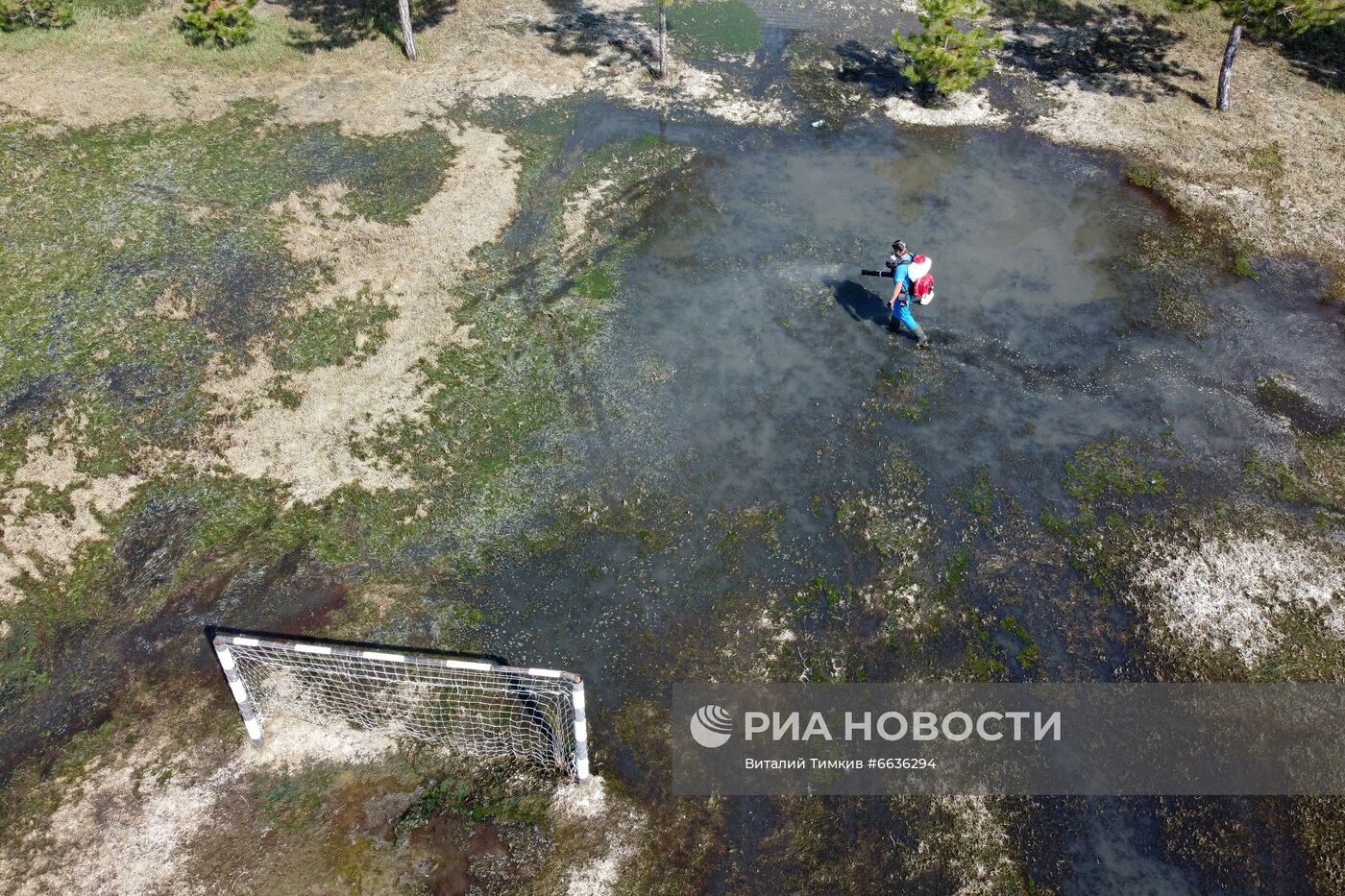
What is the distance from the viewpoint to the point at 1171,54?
2445cm

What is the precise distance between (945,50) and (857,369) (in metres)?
11.2

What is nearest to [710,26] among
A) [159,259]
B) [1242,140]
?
[1242,140]

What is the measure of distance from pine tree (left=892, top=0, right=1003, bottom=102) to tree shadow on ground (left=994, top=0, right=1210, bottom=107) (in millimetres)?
3291

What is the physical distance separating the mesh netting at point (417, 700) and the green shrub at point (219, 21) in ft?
63.7

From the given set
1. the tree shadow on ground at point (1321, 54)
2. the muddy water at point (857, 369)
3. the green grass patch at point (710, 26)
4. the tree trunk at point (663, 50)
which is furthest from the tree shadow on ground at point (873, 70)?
the tree shadow on ground at point (1321, 54)

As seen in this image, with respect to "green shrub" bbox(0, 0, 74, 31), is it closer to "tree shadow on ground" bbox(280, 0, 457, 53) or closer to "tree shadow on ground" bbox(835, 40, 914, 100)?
"tree shadow on ground" bbox(280, 0, 457, 53)

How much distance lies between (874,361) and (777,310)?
2.25 m

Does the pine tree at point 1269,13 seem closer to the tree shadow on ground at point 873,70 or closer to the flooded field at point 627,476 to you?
the flooded field at point 627,476

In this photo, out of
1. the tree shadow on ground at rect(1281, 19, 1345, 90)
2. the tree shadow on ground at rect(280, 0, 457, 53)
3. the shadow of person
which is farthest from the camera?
the tree shadow on ground at rect(280, 0, 457, 53)

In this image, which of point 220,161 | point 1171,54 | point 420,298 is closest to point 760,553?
point 420,298

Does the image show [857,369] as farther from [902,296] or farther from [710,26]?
[710,26]

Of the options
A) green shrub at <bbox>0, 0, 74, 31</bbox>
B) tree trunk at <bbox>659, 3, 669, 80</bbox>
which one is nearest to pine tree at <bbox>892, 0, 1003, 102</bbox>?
tree trunk at <bbox>659, 3, 669, 80</bbox>

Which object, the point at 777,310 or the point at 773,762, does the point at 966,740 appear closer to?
the point at 773,762

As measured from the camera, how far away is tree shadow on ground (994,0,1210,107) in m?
23.5
